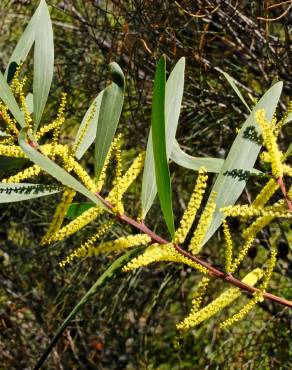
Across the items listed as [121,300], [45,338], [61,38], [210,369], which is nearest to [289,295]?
[210,369]

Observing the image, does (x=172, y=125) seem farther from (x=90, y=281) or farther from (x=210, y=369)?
(x=90, y=281)

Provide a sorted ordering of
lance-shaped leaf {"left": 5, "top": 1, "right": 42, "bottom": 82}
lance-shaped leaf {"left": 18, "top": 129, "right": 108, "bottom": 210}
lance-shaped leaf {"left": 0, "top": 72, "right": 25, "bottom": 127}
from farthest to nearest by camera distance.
Result: 1. lance-shaped leaf {"left": 5, "top": 1, "right": 42, "bottom": 82}
2. lance-shaped leaf {"left": 0, "top": 72, "right": 25, "bottom": 127}
3. lance-shaped leaf {"left": 18, "top": 129, "right": 108, "bottom": 210}

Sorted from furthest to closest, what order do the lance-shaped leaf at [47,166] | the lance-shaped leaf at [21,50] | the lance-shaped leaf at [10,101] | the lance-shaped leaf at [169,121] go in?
the lance-shaped leaf at [21,50] → the lance-shaped leaf at [169,121] → the lance-shaped leaf at [10,101] → the lance-shaped leaf at [47,166]

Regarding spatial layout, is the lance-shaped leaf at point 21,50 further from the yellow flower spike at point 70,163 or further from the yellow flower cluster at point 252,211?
the yellow flower cluster at point 252,211

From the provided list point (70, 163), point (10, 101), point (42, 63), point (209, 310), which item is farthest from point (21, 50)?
point (209, 310)

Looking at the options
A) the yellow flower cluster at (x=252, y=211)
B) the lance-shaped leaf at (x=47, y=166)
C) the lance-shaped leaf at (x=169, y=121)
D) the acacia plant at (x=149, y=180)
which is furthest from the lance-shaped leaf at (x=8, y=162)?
the yellow flower cluster at (x=252, y=211)

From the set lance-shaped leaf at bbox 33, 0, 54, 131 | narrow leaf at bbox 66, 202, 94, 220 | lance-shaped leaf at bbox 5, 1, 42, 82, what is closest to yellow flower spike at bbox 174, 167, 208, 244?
narrow leaf at bbox 66, 202, 94, 220

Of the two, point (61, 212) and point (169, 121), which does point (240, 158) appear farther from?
point (61, 212)

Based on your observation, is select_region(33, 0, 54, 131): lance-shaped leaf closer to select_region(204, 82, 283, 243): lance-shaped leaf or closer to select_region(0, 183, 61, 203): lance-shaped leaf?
select_region(0, 183, 61, 203): lance-shaped leaf
